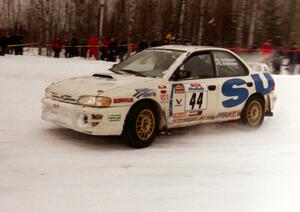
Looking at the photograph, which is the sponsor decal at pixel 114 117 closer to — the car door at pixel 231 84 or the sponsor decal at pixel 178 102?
the sponsor decal at pixel 178 102

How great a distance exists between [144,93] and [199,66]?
4.66ft

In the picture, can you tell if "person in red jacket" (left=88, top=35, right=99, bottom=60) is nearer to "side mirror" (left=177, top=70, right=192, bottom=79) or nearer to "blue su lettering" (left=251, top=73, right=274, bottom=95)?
"blue su lettering" (left=251, top=73, right=274, bottom=95)

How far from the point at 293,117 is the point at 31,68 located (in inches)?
342

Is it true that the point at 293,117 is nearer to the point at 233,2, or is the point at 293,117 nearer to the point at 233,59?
the point at 233,59

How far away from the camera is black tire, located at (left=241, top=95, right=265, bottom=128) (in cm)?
879

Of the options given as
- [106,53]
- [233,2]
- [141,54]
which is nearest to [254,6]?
[233,2]

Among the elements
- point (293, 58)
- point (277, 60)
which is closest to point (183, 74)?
point (277, 60)

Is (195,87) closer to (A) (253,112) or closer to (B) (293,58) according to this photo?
(A) (253,112)

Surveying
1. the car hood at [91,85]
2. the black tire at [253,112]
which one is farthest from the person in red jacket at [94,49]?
the car hood at [91,85]

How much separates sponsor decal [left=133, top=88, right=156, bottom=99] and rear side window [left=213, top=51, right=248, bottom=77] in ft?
5.33

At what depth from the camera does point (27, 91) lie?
438 inches

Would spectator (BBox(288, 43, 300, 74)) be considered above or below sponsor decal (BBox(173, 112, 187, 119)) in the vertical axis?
above

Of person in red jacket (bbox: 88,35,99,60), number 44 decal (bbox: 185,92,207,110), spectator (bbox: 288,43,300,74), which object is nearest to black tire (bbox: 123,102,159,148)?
number 44 decal (bbox: 185,92,207,110)

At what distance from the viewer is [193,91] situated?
768cm
